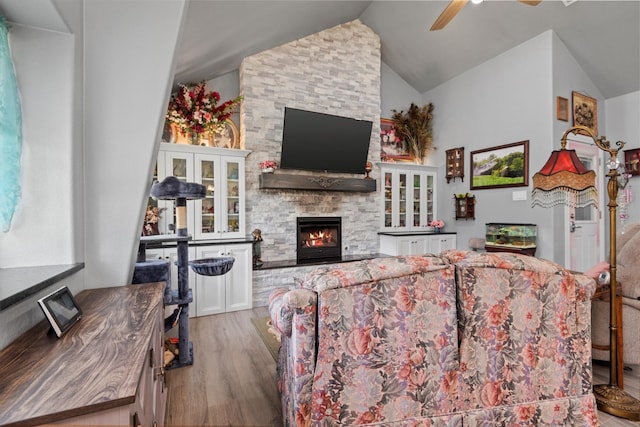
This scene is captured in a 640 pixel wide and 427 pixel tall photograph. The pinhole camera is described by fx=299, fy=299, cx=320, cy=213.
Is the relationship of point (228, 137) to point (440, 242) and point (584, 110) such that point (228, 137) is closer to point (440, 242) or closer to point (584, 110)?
point (440, 242)

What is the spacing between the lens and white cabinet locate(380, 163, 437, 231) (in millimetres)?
5266

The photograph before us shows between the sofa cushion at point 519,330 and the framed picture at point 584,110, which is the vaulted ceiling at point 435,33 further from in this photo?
the sofa cushion at point 519,330

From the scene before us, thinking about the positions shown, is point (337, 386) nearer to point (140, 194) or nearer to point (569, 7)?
point (140, 194)

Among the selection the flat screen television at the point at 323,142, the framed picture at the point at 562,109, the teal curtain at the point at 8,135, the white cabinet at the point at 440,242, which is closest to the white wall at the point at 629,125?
the framed picture at the point at 562,109

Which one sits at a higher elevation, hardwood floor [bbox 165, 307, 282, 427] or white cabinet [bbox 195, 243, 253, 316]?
white cabinet [bbox 195, 243, 253, 316]

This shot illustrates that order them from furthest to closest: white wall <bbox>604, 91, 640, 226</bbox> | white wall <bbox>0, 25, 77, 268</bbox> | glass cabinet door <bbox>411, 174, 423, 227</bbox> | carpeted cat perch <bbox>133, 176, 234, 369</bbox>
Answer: glass cabinet door <bbox>411, 174, 423, 227</bbox>
white wall <bbox>604, 91, 640, 226</bbox>
carpeted cat perch <bbox>133, 176, 234, 369</bbox>
white wall <bbox>0, 25, 77, 268</bbox>

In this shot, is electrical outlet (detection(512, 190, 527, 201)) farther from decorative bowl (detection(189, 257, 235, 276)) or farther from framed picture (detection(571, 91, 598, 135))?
decorative bowl (detection(189, 257, 235, 276))

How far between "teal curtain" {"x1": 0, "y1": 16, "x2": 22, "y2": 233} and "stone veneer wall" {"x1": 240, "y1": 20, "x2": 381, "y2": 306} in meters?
2.80

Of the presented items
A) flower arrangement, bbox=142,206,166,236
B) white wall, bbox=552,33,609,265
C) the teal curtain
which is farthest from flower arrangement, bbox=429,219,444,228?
the teal curtain

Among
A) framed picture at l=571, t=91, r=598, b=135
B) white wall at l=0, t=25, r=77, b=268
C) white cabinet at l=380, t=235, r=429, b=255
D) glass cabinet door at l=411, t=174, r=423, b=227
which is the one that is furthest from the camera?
glass cabinet door at l=411, t=174, r=423, b=227

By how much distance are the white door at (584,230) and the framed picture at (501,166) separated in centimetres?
62

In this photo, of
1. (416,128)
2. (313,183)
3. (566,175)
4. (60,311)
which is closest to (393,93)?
(416,128)

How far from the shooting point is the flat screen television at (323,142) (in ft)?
13.9

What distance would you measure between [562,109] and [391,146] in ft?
8.25
